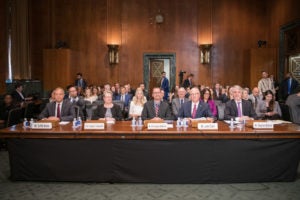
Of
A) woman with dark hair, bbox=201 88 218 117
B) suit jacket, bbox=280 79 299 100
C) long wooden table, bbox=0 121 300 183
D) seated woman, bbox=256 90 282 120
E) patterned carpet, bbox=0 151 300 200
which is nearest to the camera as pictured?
patterned carpet, bbox=0 151 300 200

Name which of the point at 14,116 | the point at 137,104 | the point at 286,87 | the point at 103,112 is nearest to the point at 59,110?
the point at 103,112

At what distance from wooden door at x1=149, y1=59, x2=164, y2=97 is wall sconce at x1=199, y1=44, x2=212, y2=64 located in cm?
175

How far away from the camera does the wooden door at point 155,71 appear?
14078 millimetres

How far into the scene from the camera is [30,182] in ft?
14.6

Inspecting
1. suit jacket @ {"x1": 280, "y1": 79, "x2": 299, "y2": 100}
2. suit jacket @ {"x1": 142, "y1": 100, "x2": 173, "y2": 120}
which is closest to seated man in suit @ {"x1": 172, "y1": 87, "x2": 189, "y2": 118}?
suit jacket @ {"x1": 142, "y1": 100, "x2": 173, "y2": 120}

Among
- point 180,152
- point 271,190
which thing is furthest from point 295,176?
point 180,152

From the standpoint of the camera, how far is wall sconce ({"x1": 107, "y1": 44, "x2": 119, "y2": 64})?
1367 cm

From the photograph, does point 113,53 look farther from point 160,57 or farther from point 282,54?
point 282,54

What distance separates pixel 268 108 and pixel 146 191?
3.54 metres

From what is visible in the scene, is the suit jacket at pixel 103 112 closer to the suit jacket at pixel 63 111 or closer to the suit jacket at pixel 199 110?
the suit jacket at pixel 63 111

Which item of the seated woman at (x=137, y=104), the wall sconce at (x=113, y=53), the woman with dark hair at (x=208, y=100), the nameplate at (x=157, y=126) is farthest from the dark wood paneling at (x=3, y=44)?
the nameplate at (x=157, y=126)

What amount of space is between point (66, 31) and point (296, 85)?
944cm

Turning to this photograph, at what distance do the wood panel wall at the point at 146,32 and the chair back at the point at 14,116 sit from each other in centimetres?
735

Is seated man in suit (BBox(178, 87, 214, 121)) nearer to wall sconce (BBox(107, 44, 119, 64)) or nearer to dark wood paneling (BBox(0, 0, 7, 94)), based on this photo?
dark wood paneling (BBox(0, 0, 7, 94))
